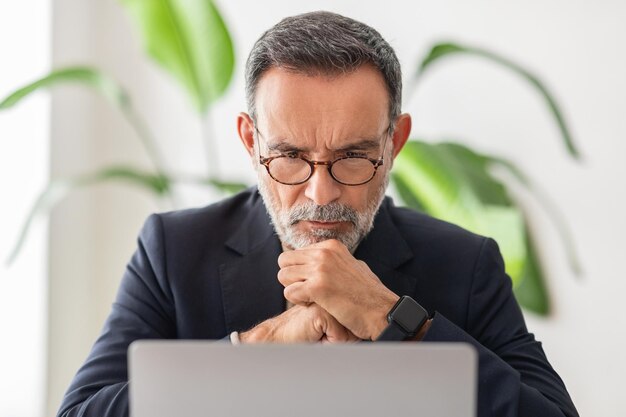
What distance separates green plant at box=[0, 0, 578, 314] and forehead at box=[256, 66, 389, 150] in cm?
76

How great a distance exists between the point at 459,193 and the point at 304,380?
4.68 feet

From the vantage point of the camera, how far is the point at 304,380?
3.60 ft

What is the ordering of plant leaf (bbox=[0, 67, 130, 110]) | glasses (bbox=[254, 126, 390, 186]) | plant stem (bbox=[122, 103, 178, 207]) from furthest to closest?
plant stem (bbox=[122, 103, 178, 207]) < plant leaf (bbox=[0, 67, 130, 110]) < glasses (bbox=[254, 126, 390, 186])

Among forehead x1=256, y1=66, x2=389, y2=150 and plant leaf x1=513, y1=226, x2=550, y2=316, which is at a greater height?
forehead x1=256, y1=66, x2=389, y2=150

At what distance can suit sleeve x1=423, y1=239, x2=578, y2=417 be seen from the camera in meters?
1.58

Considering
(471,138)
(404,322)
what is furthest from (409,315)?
(471,138)

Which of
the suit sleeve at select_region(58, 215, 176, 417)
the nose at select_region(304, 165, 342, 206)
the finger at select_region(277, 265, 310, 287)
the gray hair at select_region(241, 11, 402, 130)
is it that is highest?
the gray hair at select_region(241, 11, 402, 130)

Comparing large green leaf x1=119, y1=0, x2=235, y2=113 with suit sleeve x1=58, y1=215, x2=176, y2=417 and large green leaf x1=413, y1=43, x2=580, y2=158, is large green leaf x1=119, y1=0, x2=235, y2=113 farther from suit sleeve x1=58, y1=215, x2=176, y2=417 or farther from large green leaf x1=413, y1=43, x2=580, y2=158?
suit sleeve x1=58, y1=215, x2=176, y2=417

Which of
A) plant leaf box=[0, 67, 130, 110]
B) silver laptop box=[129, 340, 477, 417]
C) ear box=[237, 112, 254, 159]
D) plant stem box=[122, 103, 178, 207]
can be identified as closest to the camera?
silver laptop box=[129, 340, 477, 417]

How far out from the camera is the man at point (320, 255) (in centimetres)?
164

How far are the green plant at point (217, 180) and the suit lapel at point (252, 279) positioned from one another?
2.11ft

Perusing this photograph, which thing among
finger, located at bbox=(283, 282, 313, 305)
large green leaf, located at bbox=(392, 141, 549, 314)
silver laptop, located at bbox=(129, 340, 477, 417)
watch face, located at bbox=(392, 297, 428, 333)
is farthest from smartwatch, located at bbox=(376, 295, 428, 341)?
large green leaf, located at bbox=(392, 141, 549, 314)

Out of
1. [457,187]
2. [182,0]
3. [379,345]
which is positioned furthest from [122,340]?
[182,0]

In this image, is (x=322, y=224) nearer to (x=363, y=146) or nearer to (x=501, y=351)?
(x=363, y=146)
